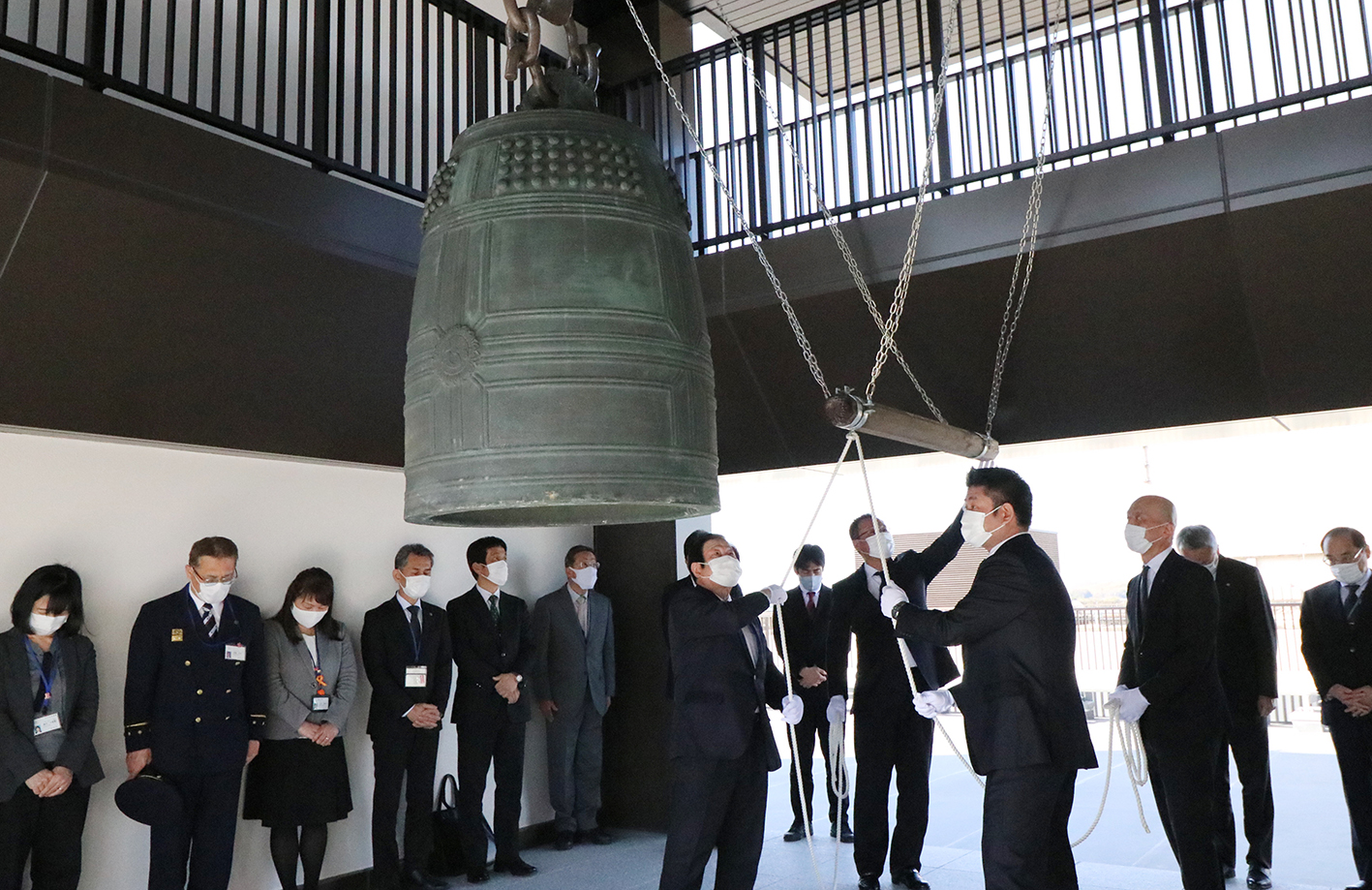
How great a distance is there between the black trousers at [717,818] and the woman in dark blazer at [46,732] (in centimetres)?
205

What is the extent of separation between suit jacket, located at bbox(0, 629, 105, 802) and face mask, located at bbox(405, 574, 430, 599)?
1295 millimetres

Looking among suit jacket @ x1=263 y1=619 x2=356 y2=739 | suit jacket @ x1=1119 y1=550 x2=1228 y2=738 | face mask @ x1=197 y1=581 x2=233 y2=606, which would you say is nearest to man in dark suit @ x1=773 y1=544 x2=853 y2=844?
suit jacket @ x1=1119 y1=550 x2=1228 y2=738

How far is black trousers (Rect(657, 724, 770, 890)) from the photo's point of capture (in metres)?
3.33

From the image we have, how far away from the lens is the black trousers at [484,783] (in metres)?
4.96

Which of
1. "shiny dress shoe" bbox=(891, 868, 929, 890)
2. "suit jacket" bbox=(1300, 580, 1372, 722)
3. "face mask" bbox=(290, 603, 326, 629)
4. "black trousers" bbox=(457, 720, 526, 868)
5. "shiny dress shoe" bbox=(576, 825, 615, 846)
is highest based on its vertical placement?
"face mask" bbox=(290, 603, 326, 629)

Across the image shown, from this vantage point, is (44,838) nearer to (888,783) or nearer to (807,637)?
(888,783)

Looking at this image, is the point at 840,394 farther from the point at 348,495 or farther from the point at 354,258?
the point at 348,495

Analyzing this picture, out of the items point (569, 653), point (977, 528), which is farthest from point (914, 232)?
point (569, 653)

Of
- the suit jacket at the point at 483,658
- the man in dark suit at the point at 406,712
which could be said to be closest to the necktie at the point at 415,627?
the man in dark suit at the point at 406,712

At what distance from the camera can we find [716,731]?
340 cm

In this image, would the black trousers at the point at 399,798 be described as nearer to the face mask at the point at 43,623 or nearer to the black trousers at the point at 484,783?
the black trousers at the point at 484,783

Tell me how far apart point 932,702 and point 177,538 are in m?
3.00

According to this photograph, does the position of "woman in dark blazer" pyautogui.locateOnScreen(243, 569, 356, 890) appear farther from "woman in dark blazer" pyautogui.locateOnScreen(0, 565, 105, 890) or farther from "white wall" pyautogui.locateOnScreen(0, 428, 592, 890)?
"woman in dark blazer" pyautogui.locateOnScreen(0, 565, 105, 890)

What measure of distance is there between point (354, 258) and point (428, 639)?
1.76 m
